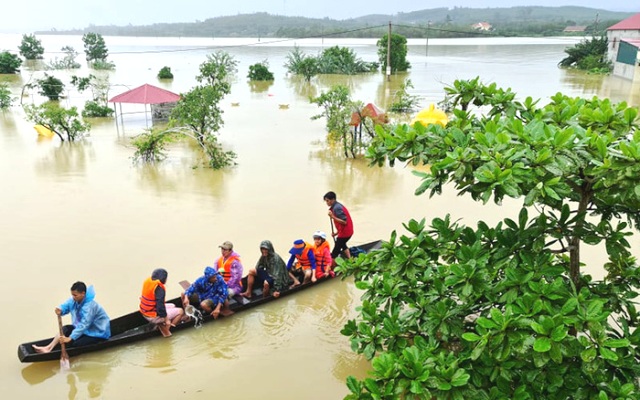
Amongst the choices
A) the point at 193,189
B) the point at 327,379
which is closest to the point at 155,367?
the point at 327,379

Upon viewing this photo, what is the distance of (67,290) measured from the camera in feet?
24.8

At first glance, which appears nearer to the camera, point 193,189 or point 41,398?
point 41,398

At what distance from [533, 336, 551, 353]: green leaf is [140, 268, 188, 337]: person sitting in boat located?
430 cm

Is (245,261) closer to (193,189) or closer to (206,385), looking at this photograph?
(206,385)

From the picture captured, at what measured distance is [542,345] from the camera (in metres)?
2.84

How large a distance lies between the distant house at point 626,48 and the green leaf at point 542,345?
33.3 meters

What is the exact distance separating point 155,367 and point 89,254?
11.6 feet

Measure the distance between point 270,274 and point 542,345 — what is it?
466 cm

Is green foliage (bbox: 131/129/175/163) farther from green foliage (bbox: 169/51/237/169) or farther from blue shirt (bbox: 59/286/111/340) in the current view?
blue shirt (bbox: 59/286/111/340)

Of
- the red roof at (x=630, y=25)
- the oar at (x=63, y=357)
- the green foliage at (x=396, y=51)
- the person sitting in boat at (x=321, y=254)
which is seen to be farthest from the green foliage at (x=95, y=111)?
the red roof at (x=630, y=25)

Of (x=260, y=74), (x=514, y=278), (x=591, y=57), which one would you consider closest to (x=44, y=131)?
(x=514, y=278)

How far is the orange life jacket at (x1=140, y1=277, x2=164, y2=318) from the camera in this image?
6035 mm

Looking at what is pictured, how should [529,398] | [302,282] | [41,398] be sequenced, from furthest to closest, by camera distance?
[302,282], [41,398], [529,398]

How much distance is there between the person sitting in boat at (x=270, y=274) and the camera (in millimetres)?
7039
